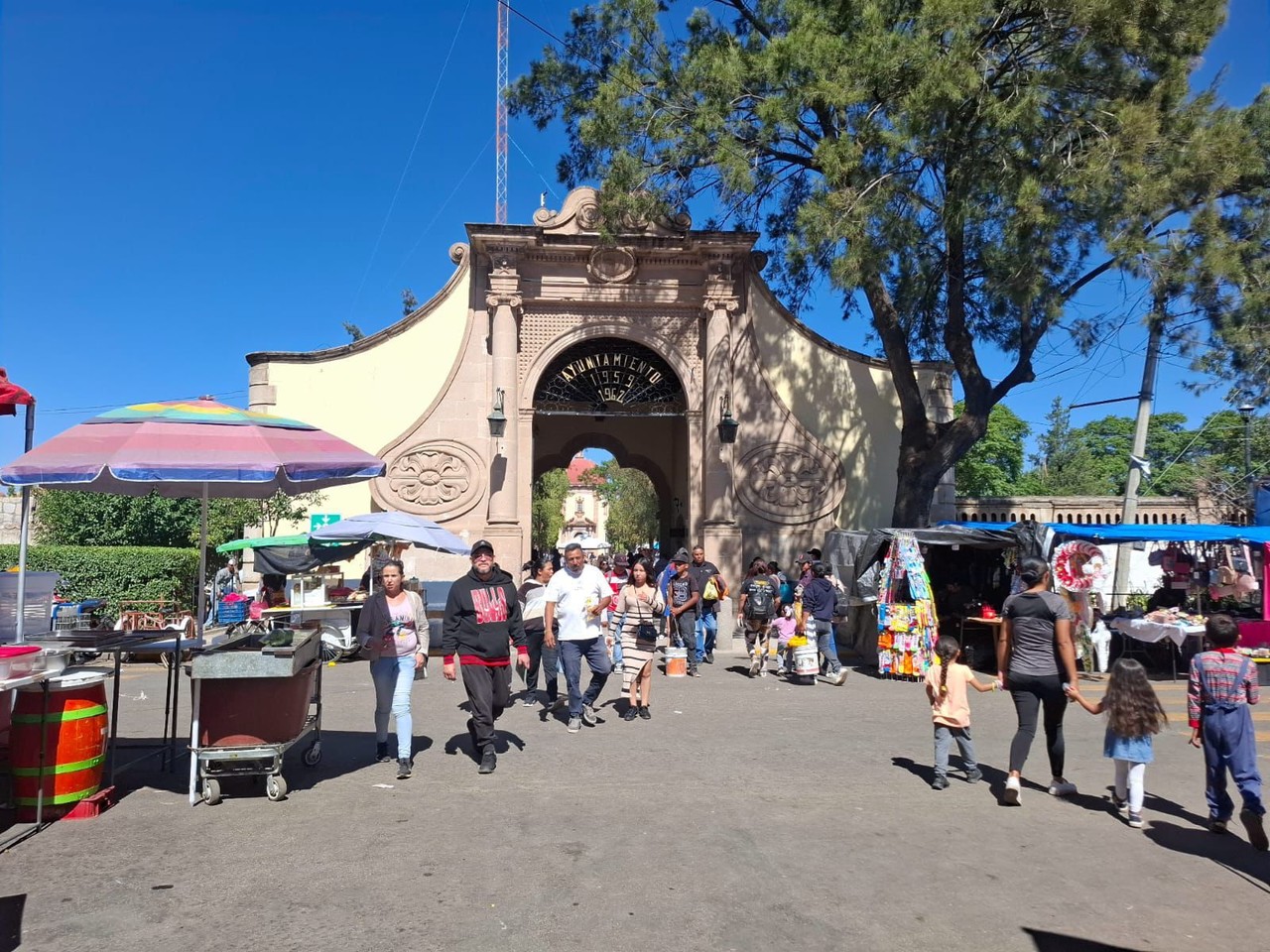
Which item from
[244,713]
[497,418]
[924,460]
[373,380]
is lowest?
[244,713]

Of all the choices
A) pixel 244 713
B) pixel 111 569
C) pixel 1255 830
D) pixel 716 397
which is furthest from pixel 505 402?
pixel 1255 830

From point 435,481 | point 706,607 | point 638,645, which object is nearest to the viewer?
point 638,645

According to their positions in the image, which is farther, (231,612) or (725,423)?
(725,423)

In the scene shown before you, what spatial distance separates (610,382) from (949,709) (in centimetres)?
1656

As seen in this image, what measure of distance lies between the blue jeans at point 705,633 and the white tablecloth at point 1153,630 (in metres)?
5.75

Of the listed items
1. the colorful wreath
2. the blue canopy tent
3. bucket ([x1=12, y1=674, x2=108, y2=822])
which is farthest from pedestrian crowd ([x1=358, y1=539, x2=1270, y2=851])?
the blue canopy tent

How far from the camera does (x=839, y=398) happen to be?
20172 mm

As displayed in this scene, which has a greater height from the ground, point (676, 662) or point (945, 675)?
point (945, 675)

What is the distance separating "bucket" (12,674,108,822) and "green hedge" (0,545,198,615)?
40.7 feet

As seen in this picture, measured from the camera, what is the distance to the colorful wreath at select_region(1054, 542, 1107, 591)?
41.4 feet

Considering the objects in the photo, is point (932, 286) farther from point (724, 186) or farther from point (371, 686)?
point (371, 686)

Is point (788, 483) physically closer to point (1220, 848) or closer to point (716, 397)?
point (716, 397)

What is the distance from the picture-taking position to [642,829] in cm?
572

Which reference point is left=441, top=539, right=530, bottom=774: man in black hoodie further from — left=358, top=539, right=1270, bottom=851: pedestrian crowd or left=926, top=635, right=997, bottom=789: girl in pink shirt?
left=926, top=635, right=997, bottom=789: girl in pink shirt
